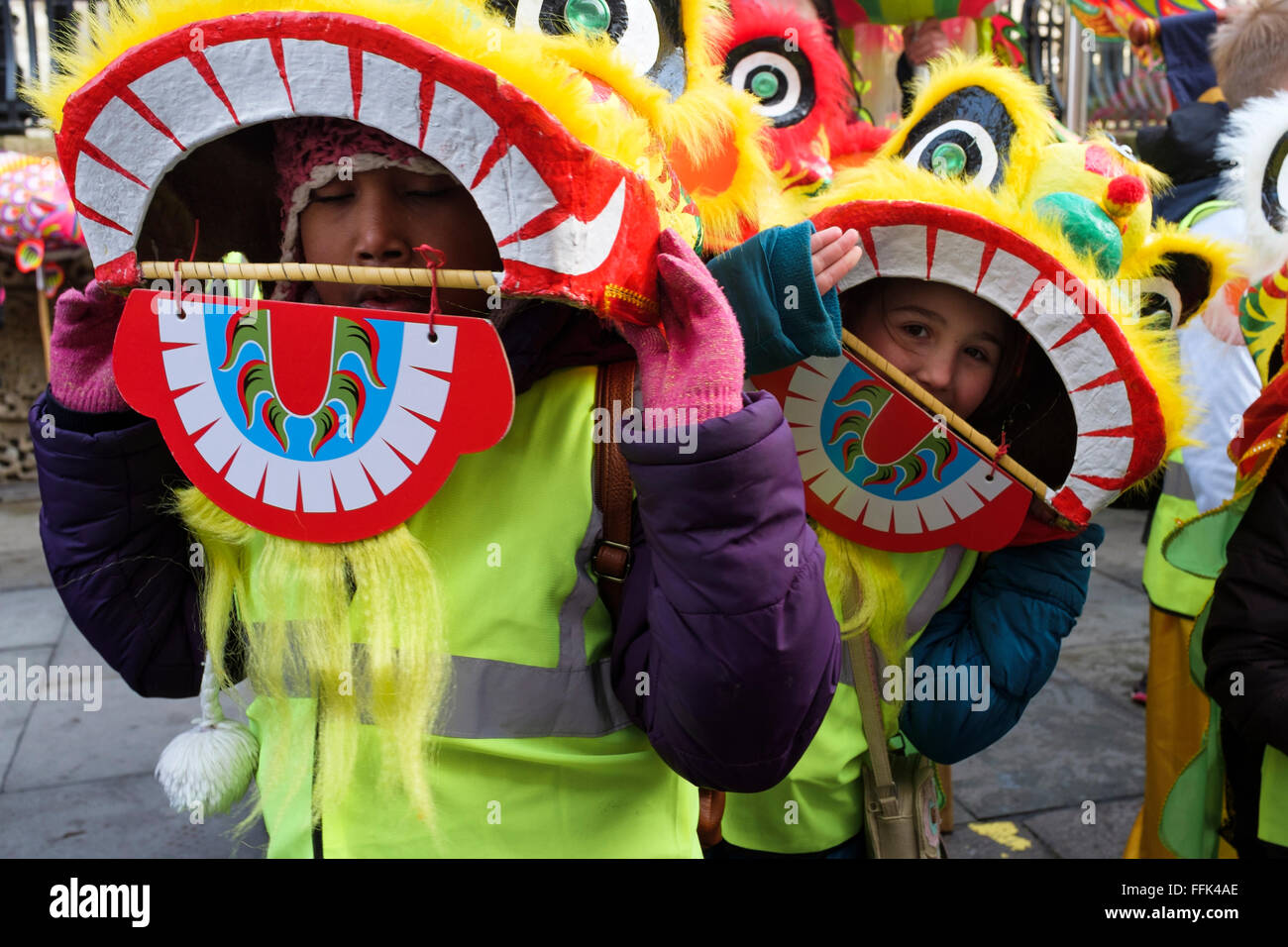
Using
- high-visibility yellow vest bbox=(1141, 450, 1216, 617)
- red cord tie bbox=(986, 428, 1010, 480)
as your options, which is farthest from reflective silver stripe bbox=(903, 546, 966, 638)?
high-visibility yellow vest bbox=(1141, 450, 1216, 617)

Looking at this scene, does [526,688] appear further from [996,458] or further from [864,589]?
[996,458]

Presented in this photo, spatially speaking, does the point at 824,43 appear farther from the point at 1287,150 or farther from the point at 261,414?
the point at 261,414

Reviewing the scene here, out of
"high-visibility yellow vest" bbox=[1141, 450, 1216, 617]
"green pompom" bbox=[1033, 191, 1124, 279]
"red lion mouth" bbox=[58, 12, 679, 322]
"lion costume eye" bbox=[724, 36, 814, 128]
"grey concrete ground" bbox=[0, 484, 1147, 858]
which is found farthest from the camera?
"grey concrete ground" bbox=[0, 484, 1147, 858]

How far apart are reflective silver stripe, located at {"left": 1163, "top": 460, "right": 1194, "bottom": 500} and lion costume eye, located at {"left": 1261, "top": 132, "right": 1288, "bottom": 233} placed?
0.93 metres

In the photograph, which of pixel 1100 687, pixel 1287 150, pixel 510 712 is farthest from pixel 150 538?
pixel 1100 687

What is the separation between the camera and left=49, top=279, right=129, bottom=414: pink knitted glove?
51.0 inches

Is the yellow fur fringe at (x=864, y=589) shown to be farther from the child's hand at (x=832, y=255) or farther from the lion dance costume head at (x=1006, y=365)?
the child's hand at (x=832, y=255)

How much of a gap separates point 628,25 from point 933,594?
101 cm

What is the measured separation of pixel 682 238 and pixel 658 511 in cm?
32

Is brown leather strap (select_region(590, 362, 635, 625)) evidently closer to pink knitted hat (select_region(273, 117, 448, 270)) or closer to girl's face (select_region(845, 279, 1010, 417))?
pink knitted hat (select_region(273, 117, 448, 270))

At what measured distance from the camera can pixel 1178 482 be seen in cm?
282

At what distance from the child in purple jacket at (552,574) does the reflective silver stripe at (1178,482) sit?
1.94 meters

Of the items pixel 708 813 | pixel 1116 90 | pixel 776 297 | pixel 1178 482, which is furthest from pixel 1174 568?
pixel 1116 90

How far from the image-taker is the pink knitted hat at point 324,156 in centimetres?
121
